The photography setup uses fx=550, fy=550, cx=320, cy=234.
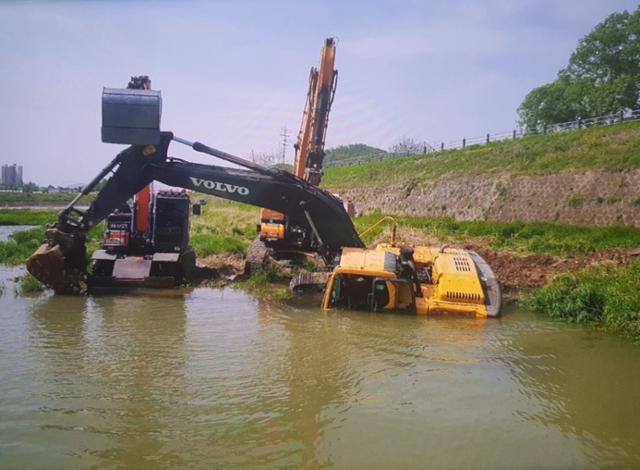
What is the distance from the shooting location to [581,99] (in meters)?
48.7

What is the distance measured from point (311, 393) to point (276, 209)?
22.2 feet

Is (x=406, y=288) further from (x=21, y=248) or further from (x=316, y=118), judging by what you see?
(x=21, y=248)

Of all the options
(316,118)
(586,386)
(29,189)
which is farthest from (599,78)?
(29,189)

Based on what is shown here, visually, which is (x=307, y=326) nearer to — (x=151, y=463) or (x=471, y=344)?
(x=471, y=344)

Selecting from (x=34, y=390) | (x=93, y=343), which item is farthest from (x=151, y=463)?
(x=93, y=343)

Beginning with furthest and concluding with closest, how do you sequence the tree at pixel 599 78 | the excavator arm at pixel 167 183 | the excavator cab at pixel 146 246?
1. the tree at pixel 599 78
2. the excavator cab at pixel 146 246
3. the excavator arm at pixel 167 183

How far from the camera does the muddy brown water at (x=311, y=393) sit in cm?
452

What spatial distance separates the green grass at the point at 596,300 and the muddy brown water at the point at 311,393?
481 millimetres

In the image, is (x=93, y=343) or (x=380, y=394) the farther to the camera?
(x=93, y=343)

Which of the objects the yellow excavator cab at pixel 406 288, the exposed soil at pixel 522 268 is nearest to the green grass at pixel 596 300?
the exposed soil at pixel 522 268

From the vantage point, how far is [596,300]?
32.3 feet

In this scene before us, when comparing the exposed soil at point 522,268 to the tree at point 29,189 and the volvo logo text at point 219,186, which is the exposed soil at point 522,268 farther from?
the tree at point 29,189

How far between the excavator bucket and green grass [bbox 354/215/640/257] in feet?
42.4

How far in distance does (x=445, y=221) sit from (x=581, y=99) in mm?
31061
